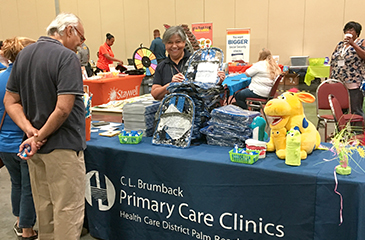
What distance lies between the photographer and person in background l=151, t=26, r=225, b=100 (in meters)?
2.55

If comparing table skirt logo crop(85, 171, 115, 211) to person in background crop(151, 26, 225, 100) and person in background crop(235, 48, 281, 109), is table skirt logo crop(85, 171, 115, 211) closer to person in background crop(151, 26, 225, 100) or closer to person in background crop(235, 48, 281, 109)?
person in background crop(151, 26, 225, 100)

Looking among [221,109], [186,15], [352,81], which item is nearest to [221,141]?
[221,109]

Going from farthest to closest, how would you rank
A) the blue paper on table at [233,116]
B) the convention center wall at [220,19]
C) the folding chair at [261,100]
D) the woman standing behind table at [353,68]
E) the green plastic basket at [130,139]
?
the convention center wall at [220,19] < the folding chair at [261,100] < the woman standing behind table at [353,68] < the green plastic basket at [130,139] < the blue paper on table at [233,116]

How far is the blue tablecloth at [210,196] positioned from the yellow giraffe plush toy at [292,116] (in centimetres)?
8

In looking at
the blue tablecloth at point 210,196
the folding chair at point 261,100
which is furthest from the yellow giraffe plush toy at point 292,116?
the folding chair at point 261,100

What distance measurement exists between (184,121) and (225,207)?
1.93ft

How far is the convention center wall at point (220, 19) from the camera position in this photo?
9.59 m

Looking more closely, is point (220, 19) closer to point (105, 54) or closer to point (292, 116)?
point (105, 54)

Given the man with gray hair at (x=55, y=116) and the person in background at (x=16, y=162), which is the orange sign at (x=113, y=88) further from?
the man with gray hair at (x=55, y=116)

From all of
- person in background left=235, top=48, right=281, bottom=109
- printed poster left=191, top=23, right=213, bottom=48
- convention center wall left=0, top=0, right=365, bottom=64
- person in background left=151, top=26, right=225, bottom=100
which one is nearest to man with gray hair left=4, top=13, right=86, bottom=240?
person in background left=151, top=26, right=225, bottom=100

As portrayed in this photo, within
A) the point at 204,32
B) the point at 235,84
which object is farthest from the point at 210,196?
the point at 204,32

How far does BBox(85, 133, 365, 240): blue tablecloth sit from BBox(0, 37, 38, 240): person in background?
421mm

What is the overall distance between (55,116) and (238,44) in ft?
28.6

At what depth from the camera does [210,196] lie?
1.82m
